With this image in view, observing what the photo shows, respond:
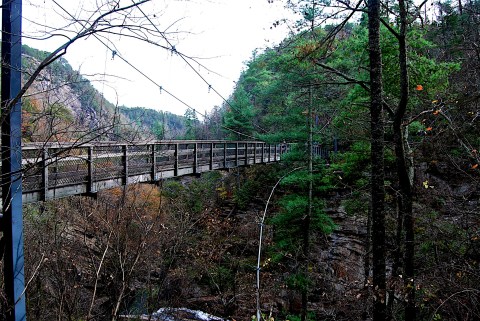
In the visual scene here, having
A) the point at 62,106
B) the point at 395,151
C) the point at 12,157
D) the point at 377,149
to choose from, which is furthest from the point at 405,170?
the point at 12,157

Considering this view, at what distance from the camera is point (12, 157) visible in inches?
90.4

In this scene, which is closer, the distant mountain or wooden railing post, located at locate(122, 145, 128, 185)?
the distant mountain

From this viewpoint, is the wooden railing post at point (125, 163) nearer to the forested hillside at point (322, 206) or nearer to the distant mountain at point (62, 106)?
the forested hillside at point (322, 206)

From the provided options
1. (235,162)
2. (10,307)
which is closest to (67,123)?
(10,307)

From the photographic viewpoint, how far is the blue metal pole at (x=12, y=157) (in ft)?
6.72

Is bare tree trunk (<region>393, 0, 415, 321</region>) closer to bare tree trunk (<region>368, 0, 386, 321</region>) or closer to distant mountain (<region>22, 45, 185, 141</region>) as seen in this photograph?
bare tree trunk (<region>368, 0, 386, 321</region>)

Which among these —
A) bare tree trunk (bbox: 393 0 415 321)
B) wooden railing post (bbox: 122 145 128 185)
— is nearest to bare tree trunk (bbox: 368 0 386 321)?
bare tree trunk (bbox: 393 0 415 321)

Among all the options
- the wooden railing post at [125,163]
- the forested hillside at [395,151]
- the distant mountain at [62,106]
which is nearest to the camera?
the distant mountain at [62,106]

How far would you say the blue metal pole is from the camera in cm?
205

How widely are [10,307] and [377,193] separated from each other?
3900 mm

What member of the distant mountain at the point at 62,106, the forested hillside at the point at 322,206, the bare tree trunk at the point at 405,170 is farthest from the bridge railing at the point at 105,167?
the bare tree trunk at the point at 405,170

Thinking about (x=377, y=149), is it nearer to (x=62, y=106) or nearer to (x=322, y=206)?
(x=62, y=106)

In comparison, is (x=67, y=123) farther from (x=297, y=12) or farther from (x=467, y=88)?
(x=467, y=88)

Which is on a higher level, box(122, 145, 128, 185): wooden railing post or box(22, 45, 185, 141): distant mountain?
box(22, 45, 185, 141): distant mountain
